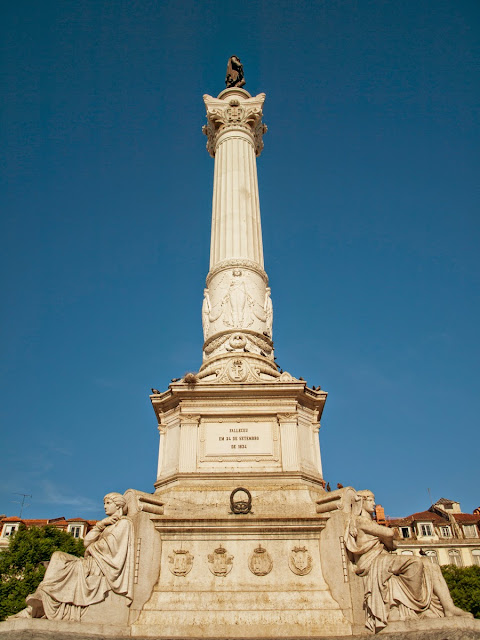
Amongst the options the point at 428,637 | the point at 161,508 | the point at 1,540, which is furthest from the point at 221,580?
the point at 1,540

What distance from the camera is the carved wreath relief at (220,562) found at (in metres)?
13.0

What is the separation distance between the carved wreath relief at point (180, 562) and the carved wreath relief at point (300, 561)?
92.6 inches

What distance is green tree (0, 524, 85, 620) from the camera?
32.8 metres

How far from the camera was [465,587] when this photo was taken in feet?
122

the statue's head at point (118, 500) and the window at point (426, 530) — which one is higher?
the window at point (426, 530)

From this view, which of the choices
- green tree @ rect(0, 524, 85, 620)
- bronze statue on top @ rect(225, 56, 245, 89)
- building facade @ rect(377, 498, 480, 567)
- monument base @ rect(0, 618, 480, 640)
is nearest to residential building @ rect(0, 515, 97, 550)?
green tree @ rect(0, 524, 85, 620)

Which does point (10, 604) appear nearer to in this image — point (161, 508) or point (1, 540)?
point (1, 540)

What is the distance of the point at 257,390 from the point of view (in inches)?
641

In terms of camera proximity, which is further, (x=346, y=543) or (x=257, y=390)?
(x=257, y=390)

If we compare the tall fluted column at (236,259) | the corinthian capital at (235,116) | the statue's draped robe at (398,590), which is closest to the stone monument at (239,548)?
the statue's draped robe at (398,590)

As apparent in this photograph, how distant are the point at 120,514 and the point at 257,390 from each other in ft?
16.9

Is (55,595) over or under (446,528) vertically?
under

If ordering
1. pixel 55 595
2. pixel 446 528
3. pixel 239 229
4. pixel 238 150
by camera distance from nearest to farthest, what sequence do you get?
pixel 55 595 < pixel 239 229 < pixel 238 150 < pixel 446 528

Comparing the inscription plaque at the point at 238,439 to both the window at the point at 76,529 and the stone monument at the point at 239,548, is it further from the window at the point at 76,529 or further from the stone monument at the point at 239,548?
the window at the point at 76,529
